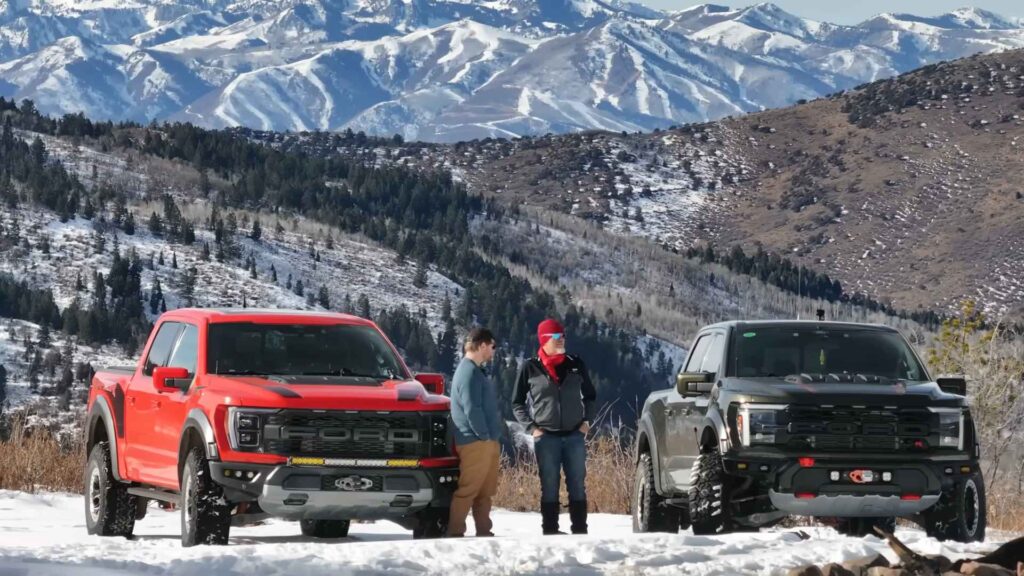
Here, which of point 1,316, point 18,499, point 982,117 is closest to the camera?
point 18,499

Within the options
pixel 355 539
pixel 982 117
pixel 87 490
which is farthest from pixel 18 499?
pixel 982 117

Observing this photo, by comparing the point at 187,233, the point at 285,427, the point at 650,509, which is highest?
the point at 285,427

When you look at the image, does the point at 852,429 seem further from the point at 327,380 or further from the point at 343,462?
the point at 327,380

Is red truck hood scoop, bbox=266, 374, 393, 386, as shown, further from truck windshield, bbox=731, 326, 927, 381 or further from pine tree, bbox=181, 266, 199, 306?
pine tree, bbox=181, 266, 199, 306

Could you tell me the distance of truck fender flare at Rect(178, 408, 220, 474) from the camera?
12406 mm

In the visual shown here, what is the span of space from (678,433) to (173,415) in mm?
3940

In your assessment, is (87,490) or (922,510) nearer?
(922,510)

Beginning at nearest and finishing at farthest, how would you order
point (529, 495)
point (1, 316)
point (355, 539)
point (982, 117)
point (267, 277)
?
point (355, 539) → point (529, 495) → point (1, 316) → point (267, 277) → point (982, 117)

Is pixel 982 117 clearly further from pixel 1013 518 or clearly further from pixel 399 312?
pixel 1013 518

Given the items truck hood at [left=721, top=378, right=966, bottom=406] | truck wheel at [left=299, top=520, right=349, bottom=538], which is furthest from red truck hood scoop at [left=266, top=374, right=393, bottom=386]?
truck hood at [left=721, top=378, right=966, bottom=406]

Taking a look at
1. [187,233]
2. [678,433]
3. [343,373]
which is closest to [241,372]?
[343,373]

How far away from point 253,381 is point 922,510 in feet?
15.9

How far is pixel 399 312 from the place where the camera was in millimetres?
137375

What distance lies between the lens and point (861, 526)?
45.3 ft
